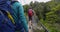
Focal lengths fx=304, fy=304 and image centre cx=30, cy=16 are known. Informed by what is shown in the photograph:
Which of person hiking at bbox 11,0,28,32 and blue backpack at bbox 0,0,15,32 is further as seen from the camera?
person hiking at bbox 11,0,28,32

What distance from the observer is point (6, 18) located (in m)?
3.49

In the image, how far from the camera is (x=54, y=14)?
16688 mm

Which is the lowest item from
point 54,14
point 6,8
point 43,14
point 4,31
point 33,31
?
point 43,14

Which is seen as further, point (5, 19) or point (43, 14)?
point (43, 14)

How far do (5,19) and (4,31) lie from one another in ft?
0.45

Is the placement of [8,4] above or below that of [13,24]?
above

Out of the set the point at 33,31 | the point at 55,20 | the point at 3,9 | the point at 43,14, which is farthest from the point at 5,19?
the point at 43,14

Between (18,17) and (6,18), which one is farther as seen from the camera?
(18,17)

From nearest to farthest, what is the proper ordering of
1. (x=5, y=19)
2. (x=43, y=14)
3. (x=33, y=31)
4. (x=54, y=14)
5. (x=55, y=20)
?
(x=5, y=19)
(x=33, y=31)
(x=55, y=20)
(x=54, y=14)
(x=43, y=14)

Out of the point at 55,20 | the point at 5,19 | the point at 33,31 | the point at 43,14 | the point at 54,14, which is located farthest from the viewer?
the point at 43,14

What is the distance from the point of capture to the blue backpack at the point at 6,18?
A: 346 centimetres

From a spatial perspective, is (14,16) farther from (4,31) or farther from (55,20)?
(55,20)

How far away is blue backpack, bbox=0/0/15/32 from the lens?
3457mm

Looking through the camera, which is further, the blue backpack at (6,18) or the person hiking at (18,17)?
the person hiking at (18,17)
